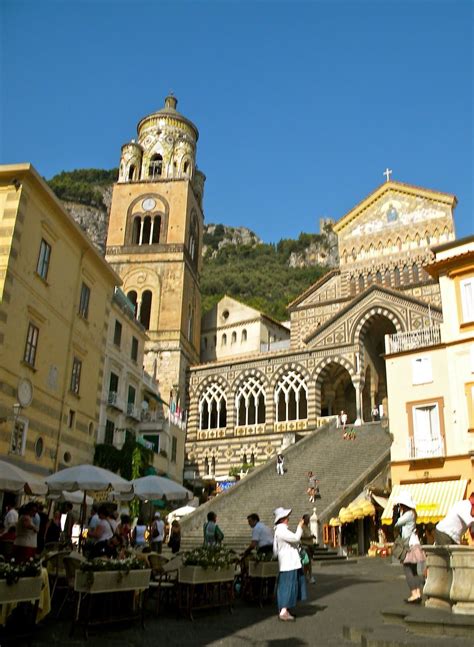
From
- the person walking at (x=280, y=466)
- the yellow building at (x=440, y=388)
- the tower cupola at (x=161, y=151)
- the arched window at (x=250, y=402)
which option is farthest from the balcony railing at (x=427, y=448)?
the tower cupola at (x=161, y=151)

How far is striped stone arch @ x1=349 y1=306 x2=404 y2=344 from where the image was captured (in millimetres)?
34287

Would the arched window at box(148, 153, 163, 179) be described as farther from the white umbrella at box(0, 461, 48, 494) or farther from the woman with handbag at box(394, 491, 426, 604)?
the woman with handbag at box(394, 491, 426, 604)

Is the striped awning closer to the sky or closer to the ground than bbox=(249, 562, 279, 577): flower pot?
closer to the sky

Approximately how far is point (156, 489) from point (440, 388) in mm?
10081

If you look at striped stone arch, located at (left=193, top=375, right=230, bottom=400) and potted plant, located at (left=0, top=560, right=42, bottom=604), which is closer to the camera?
potted plant, located at (left=0, top=560, right=42, bottom=604)

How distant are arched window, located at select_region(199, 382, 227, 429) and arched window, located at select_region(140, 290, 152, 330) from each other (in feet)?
20.5

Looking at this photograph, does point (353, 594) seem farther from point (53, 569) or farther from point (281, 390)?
point (281, 390)

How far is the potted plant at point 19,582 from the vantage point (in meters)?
6.19

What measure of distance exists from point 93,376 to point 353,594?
14365 mm

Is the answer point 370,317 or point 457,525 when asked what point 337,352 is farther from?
point 457,525

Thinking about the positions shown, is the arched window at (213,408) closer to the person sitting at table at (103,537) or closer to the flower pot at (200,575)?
the person sitting at table at (103,537)

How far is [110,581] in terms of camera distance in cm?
716

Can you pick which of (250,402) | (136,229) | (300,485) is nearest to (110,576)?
(300,485)

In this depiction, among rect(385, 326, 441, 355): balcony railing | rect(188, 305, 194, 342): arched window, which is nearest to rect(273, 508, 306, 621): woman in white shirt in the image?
rect(385, 326, 441, 355): balcony railing
